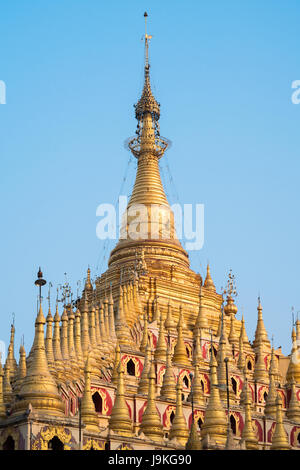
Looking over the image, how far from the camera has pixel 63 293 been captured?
3634 inches

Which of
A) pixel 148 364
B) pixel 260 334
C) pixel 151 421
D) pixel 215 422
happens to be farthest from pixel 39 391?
pixel 260 334

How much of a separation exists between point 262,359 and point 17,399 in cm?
3487

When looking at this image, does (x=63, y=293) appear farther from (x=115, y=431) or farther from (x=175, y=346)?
(x=115, y=431)

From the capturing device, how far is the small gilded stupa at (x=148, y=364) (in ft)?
187

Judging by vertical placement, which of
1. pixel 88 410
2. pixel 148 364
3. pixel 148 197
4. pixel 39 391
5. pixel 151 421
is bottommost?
pixel 151 421

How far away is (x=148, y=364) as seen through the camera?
7044 centimetres

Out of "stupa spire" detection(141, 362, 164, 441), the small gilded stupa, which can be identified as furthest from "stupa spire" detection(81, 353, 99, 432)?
"stupa spire" detection(141, 362, 164, 441)

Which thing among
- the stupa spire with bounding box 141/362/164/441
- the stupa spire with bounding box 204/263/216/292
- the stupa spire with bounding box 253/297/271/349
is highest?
the stupa spire with bounding box 204/263/216/292

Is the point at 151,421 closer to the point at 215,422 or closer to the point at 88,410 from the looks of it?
the point at 215,422

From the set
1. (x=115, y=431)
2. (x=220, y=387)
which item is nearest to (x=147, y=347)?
(x=220, y=387)

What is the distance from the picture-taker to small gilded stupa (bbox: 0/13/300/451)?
57.1m

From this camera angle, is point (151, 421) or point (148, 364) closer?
point (151, 421)

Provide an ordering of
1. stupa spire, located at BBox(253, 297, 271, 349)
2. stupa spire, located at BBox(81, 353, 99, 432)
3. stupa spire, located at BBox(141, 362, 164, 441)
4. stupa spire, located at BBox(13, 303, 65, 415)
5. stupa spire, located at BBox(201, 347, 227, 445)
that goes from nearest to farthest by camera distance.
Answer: stupa spire, located at BBox(13, 303, 65, 415)
stupa spire, located at BBox(81, 353, 99, 432)
stupa spire, located at BBox(141, 362, 164, 441)
stupa spire, located at BBox(201, 347, 227, 445)
stupa spire, located at BBox(253, 297, 271, 349)

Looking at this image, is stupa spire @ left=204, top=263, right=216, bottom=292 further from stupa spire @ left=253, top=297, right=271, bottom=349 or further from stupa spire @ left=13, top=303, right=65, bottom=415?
stupa spire @ left=13, top=303, right=65, bottom=415
